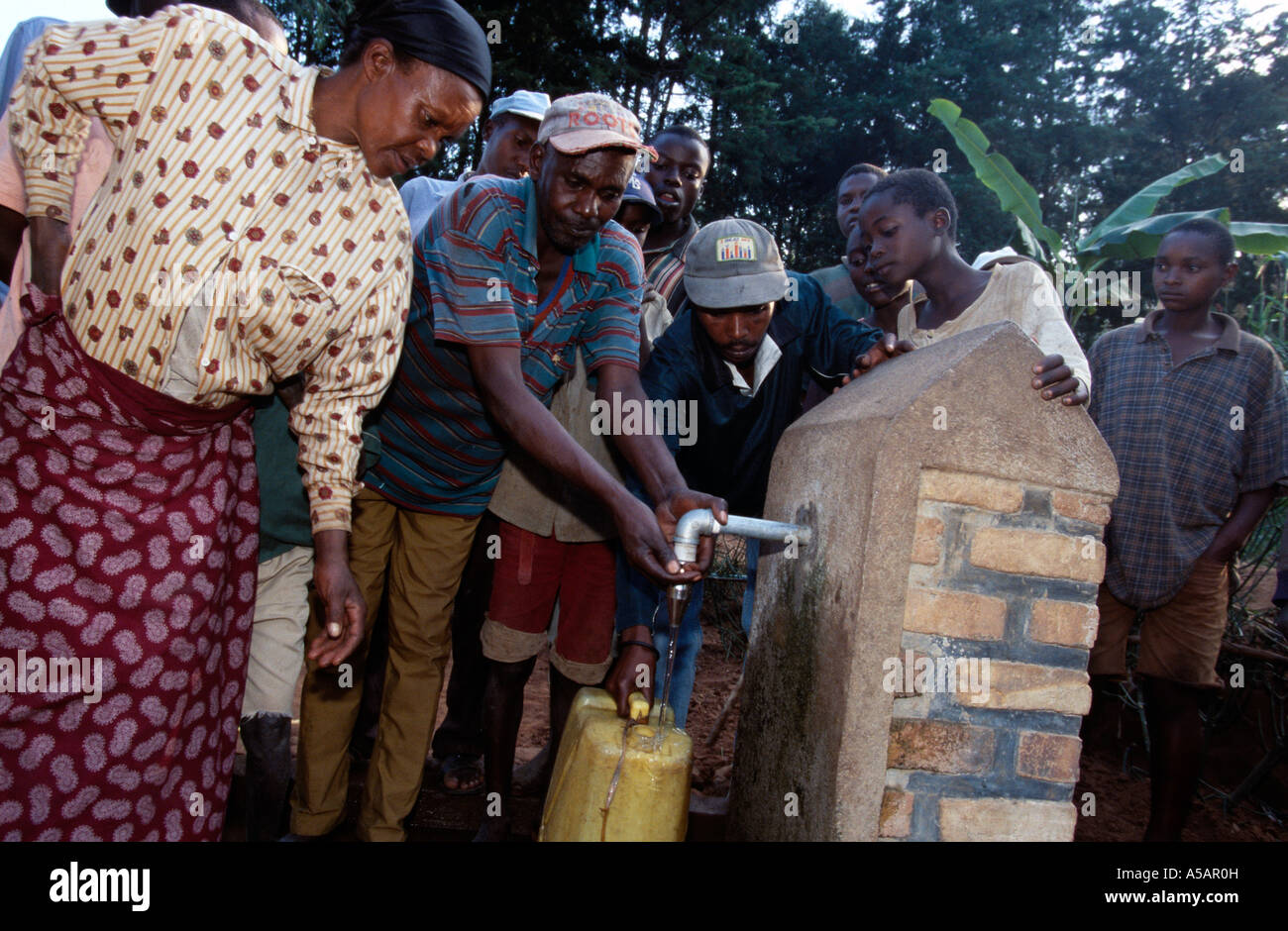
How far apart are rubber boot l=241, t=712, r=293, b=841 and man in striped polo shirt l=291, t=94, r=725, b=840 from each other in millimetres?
194

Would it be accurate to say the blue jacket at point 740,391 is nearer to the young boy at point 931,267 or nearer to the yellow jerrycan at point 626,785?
the young boy at point 931,267

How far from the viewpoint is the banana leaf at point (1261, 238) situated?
544 cm

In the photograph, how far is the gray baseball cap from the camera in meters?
2.51

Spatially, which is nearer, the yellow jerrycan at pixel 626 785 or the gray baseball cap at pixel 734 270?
the yellow jerrycan at pixel 626 785

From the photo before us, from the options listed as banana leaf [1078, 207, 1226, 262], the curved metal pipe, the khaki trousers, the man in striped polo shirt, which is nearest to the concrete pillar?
the curved metal pipe

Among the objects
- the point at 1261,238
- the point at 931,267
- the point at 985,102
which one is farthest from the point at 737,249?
the point at 985,102

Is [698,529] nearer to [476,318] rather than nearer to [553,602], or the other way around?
[476,318]

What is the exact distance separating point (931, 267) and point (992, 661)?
1.56m

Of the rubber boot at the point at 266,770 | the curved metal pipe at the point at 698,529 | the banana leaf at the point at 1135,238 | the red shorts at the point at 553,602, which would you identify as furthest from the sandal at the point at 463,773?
the banana leaf at the point at 1135,238

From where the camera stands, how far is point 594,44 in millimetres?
11469

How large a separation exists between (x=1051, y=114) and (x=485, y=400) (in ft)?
78.2

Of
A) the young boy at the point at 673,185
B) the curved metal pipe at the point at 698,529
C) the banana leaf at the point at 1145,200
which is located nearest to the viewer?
the curved metal pipe at the point at 698,529

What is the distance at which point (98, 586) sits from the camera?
1.71m

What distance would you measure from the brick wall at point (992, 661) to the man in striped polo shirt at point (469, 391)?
65cm
